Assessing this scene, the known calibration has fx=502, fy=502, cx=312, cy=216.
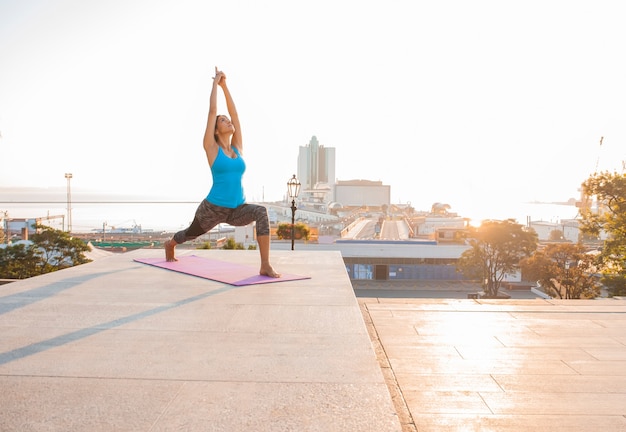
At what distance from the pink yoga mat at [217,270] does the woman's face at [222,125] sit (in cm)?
122

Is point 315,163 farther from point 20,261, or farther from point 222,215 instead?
point 222,215

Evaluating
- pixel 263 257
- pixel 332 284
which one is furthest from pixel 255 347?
pixel 263 257

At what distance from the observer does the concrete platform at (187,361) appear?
62.1 inches

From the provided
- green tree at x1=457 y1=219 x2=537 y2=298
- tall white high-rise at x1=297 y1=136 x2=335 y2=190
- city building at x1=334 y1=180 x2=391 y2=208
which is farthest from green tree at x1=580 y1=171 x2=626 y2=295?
tall white high-rise at x1=297 y1=136 x2=335 y2=190

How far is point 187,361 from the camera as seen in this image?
2.08m

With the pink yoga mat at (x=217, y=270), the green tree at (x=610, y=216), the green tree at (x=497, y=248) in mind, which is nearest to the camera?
the pink yoga mat at (x=217, y=270)

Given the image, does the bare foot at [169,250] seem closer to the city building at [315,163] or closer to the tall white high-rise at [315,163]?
the city building at [315,163]

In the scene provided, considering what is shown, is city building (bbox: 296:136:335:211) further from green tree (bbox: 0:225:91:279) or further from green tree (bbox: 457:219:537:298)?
green tree (bbox: 0:225:91:279)

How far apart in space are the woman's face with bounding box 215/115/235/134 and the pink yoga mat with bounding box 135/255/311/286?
1223 mm

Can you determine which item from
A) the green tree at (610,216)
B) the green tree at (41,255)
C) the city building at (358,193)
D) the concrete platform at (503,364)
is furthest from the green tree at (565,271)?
the city building at (358,193)

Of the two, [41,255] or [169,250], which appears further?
[41,255]

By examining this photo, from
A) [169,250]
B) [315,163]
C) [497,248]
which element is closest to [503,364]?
[169,250]

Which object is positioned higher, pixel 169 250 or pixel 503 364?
pixel 169 250

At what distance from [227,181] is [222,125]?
475 mm
